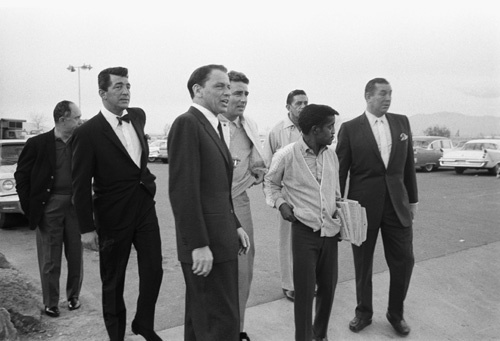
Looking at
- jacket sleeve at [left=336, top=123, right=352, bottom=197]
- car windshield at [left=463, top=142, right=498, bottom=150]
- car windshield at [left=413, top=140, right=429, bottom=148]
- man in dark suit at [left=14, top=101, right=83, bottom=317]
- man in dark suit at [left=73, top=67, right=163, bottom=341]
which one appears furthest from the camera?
car windshield at [left=413, top=140, right=429, bottom=148]

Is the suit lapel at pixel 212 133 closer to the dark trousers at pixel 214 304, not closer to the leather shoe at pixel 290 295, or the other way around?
the dark trousers at pixel 214 304

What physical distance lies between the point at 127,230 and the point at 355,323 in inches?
79.7

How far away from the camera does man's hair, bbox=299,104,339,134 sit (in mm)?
3241

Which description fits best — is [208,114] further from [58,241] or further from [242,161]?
[58,241]

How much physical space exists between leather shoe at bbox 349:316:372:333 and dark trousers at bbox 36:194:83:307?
2551 millimetres

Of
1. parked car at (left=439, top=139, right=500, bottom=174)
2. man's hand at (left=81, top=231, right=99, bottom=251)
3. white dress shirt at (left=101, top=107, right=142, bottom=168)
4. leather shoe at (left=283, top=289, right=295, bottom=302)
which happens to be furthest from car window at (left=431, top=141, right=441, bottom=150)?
man's hand at (left=81, top=231, right=99, bottom=251)

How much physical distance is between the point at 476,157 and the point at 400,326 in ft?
54.6

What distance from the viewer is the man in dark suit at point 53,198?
4.13m

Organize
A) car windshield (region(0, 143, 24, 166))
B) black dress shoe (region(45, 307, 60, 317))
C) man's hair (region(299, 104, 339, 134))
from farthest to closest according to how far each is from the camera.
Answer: car windshield (region(0, 143, 24, 166))
black dress shoe (region(45, 307, 60, 317))
man's hair (region(299, 104, 339, 134))

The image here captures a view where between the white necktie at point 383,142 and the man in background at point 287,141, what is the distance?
2.98ft

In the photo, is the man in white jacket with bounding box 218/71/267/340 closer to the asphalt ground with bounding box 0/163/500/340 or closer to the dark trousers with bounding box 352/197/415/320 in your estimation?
the asphalt ground with bounding box 0/163/500/340

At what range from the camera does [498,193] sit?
41.1 feet

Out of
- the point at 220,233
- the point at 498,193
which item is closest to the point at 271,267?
the point at 220,233

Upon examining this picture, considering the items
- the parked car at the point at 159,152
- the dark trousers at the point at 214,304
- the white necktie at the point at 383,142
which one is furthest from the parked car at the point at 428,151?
the dark trousers at the point at 214,304
